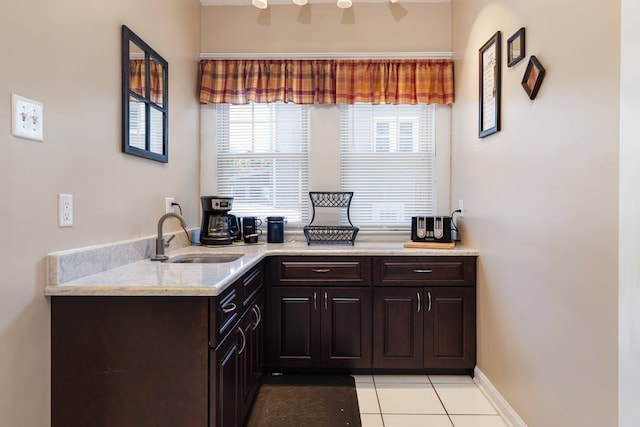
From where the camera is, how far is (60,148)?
1.47 meters

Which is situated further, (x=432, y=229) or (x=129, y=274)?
(x=432, y=229)

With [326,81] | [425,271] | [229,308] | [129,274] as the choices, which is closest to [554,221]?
[425,271]

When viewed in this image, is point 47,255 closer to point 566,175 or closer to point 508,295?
point 566,175

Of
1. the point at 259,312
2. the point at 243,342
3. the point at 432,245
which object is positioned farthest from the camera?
the point at 432,245

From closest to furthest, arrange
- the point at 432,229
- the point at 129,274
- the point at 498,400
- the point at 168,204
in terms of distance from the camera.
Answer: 1. the point at 129,274
2. the point at 498,400
3. the point at 168,204
4. the point at 432,229

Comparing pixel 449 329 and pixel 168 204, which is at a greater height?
pixel 168 204

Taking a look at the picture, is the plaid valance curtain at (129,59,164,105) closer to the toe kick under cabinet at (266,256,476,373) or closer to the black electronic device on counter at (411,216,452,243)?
the toe kick under cabinet at (266,256,476,373)

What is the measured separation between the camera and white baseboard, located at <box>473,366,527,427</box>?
2.01 m

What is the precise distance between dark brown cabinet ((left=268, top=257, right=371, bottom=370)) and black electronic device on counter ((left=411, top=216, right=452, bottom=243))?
0.50 metres

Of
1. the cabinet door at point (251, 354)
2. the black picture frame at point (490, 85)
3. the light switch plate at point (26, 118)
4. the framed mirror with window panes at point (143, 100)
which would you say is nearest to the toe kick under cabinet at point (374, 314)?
the cabinet door at point (251, 354)

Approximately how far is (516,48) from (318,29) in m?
1.74

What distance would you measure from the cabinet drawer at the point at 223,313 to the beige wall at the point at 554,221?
4.55 ft

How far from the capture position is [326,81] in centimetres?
312

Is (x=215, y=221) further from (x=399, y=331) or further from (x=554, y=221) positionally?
(x=554, y=221)
